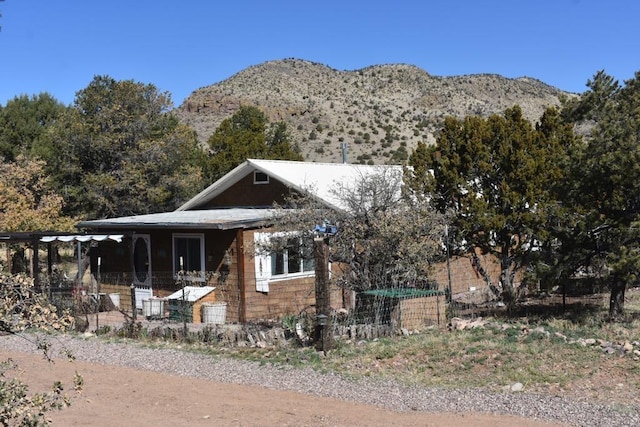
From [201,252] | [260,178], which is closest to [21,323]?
[201,252]

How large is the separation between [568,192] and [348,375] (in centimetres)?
613

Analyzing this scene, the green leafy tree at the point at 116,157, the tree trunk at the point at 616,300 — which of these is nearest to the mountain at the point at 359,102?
the green leafy tree at the point at 116,157

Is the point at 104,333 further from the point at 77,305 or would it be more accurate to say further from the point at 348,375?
the point at 348,375

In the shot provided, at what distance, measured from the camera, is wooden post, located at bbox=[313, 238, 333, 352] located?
36.9 feet

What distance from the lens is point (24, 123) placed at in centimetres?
3394

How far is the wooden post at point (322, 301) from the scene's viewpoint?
1123cm

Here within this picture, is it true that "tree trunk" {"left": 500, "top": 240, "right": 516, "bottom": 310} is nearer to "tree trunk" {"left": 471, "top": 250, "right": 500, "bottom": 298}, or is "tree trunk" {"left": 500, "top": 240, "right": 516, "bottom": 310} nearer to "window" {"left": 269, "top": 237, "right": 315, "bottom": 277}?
"tree trunk" {"left": 471, "top": 250, "right": 500, "bottom": 298}

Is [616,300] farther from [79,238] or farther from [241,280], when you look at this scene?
[79,238]

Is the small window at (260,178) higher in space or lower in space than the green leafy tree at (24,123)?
lower

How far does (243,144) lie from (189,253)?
18529 millimetres

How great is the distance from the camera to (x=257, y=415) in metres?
8.03

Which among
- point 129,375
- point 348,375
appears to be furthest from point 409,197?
point 129,375

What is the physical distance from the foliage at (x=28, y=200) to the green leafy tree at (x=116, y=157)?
0.87 meters

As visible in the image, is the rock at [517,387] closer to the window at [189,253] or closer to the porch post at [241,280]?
the porch post at [241,280]
